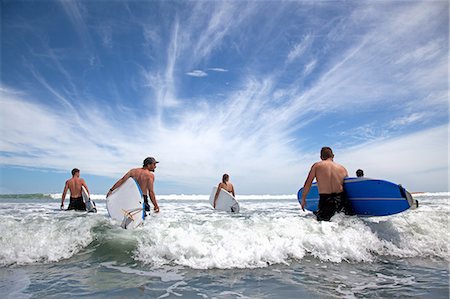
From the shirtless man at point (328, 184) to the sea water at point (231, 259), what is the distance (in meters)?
0.29

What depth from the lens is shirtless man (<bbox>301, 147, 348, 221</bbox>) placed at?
5.73 metres

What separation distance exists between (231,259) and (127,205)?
297 cm

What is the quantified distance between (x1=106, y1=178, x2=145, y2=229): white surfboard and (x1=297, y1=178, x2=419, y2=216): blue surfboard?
4.40 meters

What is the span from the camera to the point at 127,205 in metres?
6.00

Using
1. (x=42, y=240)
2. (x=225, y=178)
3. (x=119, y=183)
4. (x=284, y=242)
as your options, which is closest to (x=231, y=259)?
(x=284, y=242)

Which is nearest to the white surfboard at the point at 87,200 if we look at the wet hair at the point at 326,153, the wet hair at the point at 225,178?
the wet hair at the point at 225,178

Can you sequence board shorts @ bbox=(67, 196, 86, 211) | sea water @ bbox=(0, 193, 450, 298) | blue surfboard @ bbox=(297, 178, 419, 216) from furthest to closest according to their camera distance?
board shorts @ bbox=(67, 196, 86, 211) → blue surfboard @ bbox=(297, 178, 419, 216) → sea water @ bbox=(0, 193, 450, 298)

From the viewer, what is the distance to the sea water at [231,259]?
306 centimetres

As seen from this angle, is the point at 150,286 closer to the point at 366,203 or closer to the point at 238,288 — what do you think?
the point at 238,288

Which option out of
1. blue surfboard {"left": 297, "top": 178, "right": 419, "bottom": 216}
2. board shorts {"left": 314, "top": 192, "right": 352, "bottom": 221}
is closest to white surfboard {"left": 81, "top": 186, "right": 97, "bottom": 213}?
board shorts {"left": 314, "top": 192, "right": 352, "bottom": 221}

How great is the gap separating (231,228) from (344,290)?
2490mm

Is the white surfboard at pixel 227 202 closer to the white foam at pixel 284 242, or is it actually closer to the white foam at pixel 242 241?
the white foam at pixel 284 242

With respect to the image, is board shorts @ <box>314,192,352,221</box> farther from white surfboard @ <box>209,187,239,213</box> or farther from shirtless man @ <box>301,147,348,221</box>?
white surfboard @ <box>209,187,239,213</box>

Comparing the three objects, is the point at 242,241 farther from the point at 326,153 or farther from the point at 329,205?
the point at 326,153
